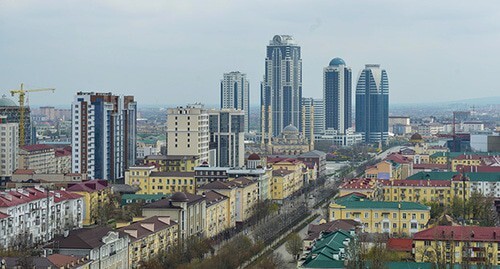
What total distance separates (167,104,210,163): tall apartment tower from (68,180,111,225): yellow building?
15.3 feet

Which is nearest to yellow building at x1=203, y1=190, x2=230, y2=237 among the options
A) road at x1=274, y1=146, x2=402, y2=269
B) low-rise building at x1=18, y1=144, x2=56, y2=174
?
road at x1=274, y1=146, x2=402, y2=269

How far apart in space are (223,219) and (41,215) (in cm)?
319

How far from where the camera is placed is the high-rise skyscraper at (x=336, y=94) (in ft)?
167

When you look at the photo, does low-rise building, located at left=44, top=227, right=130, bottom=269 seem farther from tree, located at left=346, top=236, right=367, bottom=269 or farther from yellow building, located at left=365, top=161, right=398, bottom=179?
yellow building, located at left=365, top=161, right=398, bottom=179

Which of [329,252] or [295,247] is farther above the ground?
[329,252]

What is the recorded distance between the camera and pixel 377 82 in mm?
52469

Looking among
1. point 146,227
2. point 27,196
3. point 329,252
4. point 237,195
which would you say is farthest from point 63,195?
point 329,252

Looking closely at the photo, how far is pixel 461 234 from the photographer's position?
39.4 ft

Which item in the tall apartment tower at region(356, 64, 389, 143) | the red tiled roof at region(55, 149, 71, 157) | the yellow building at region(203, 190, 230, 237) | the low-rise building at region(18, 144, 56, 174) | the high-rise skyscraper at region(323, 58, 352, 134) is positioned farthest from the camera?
the high-rise skyscraper at region(323, 58, 352, 134)

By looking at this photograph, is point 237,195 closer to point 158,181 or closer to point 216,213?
point 216,213

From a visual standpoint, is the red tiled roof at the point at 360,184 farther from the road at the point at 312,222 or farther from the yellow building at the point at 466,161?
the yellow building at the point at 466,161

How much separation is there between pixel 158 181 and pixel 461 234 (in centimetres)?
912

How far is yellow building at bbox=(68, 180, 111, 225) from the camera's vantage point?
55.7 feet

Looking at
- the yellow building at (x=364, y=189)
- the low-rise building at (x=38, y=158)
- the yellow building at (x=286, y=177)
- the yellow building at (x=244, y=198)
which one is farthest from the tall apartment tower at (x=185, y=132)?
the yellow building at (x=364, y=189)
